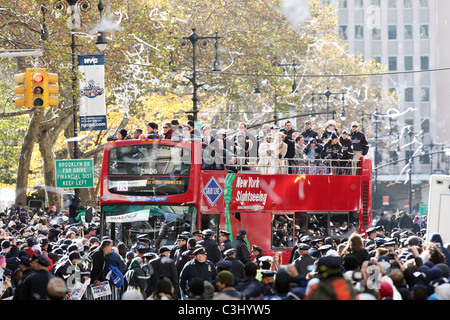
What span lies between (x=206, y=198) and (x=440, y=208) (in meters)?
4.80

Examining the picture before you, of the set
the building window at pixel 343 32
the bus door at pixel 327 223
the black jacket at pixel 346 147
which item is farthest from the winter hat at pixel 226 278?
the building window at pixel 343 32

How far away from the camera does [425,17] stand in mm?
87688

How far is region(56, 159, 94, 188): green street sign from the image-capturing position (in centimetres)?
2553

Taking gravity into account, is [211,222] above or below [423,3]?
below

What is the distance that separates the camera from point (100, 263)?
47.0ft

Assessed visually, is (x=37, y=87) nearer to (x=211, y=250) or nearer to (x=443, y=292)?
(x=211, y=250)

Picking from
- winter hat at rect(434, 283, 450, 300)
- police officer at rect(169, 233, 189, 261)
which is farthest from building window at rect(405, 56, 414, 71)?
winter hat at rect(434, 283, 450, 300)

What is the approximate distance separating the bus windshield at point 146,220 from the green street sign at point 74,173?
7.89 metres

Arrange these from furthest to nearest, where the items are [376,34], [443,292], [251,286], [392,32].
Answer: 1. [376,34]
2. [392,32]
3. [251,286]
4. [443,292]

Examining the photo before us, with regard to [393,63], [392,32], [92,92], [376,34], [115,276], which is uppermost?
[392,32]

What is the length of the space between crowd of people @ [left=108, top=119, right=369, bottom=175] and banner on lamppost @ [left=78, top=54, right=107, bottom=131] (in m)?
5.44

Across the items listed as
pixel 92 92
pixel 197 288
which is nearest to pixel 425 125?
pixel 92 92

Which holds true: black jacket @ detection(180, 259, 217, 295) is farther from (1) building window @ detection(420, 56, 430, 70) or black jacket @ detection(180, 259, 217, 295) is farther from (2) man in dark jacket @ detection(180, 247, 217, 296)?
(1) building window @ detection(420, 56, 430, 70)

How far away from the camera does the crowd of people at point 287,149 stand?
2020 centimetres
